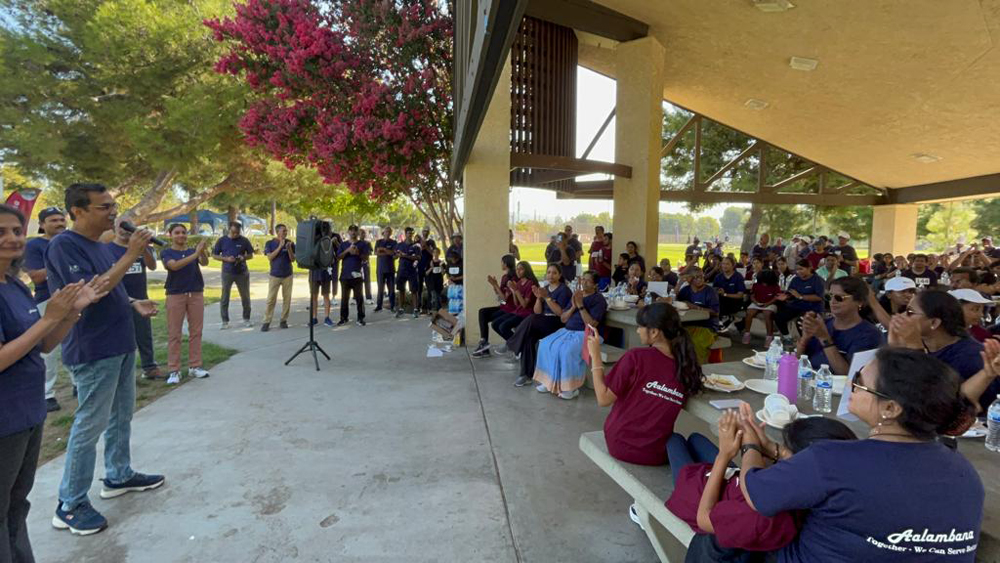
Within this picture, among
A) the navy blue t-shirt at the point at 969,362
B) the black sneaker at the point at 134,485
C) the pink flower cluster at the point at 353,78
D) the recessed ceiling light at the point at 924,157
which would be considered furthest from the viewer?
the recessed ceiling light at the point at 924,157

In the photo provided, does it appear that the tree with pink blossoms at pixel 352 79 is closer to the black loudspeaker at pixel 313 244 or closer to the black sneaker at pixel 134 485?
the black loudspeaker at pixel 313 244

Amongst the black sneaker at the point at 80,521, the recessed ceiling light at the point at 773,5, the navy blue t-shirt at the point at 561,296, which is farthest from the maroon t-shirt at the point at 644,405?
the recessed ceiling light at the point at 773,5

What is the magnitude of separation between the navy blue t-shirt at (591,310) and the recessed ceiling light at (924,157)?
10.2m

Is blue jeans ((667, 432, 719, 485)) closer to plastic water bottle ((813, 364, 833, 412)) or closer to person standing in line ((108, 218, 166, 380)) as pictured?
plastic water bottle ((813, 364, 833, 412))

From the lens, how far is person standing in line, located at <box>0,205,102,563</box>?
1893 mm

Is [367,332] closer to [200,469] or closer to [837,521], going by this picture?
[200,469]

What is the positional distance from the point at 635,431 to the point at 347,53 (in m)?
8.12

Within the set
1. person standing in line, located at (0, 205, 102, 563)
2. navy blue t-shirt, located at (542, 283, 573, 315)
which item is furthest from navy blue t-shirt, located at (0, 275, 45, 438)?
navy blue t-shirt, located at (542, 283, 573, 315)

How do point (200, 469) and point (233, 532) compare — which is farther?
point (200, 469)

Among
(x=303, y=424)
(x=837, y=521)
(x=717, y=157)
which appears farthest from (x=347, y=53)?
(x=717, y=157)

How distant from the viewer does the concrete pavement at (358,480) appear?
2.69 m

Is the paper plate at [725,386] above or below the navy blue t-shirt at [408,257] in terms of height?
below

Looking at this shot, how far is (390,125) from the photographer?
26.5ft

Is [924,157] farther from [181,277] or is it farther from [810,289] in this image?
[181,277]
